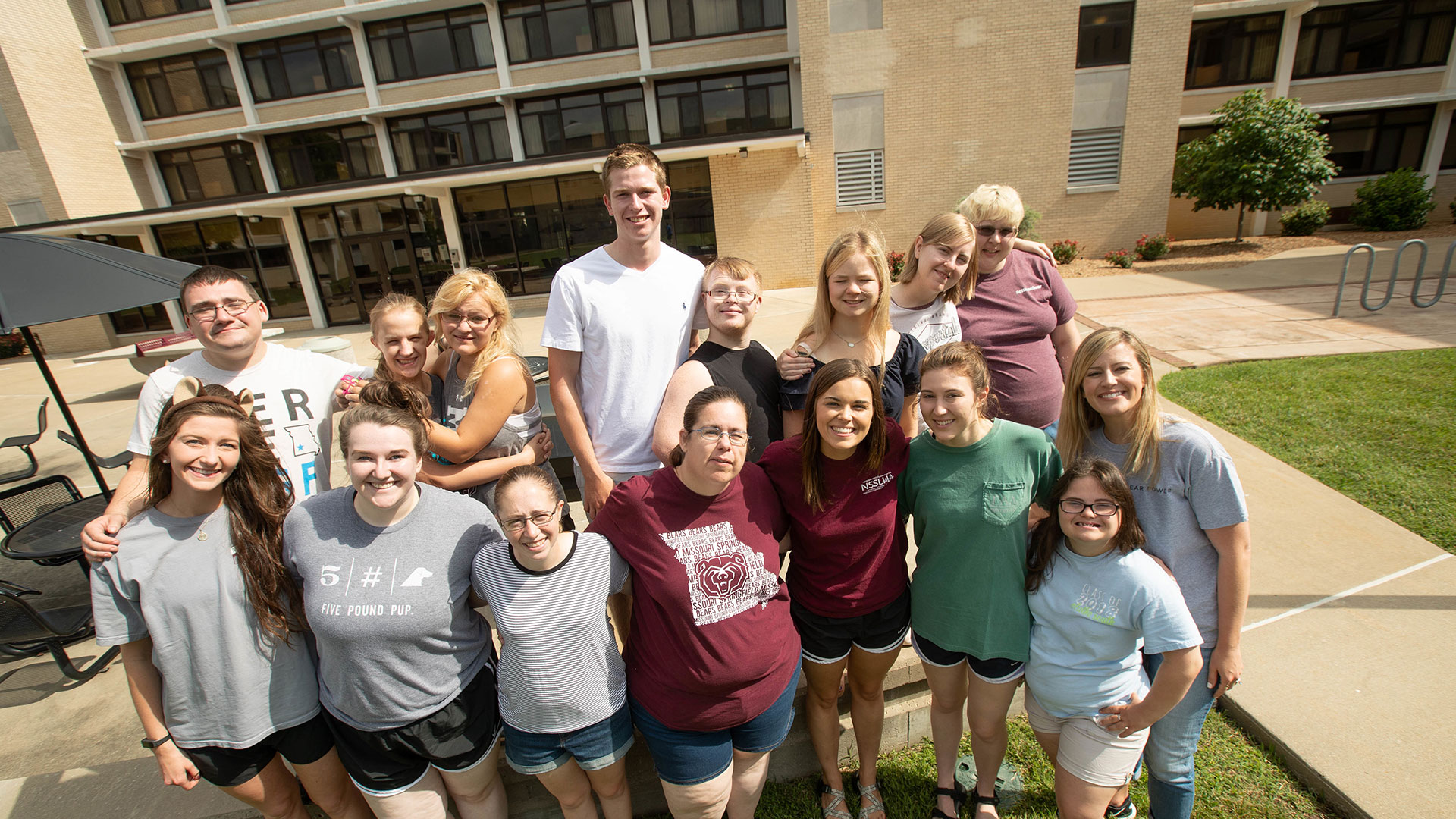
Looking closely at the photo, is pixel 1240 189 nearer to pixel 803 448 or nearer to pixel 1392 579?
pixel 1392 579

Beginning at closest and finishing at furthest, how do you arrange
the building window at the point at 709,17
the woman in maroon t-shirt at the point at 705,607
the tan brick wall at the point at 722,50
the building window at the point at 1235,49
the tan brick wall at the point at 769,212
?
the woman in maroon t-shirt at the point at 705,607, the tan brick wall at the point at 769,212, the building window at the point at 709,17, the tan brick wall at the point at 722,50, the building window at the point at 1235,49

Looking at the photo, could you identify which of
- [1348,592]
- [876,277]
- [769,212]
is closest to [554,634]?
[876,277]

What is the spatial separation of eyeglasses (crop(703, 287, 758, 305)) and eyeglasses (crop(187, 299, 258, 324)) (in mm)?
1729

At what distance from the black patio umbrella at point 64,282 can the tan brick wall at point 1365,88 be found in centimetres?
2688

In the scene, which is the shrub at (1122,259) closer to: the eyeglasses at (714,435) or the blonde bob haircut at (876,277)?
the blonde bob haircut at (876,277)

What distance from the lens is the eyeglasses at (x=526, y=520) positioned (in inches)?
69.6

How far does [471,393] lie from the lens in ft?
8.21

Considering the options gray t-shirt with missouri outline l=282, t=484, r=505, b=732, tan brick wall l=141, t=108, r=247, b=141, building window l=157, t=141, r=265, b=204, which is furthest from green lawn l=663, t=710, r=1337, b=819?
tan brick wall l=141, t=108, r=247, b=141

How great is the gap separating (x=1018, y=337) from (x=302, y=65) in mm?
22955

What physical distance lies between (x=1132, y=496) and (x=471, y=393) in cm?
239

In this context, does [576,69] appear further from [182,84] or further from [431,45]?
[182,84]

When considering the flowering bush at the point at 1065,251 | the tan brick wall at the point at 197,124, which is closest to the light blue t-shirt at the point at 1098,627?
the flowering bush at the point at 1065,251

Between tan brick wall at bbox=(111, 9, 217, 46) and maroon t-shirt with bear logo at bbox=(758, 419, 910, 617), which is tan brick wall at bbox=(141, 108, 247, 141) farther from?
maroon t-shirt with bear logo at bbox=(758, 419, 910, 617)

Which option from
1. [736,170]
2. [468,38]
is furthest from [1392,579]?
[468,38]
